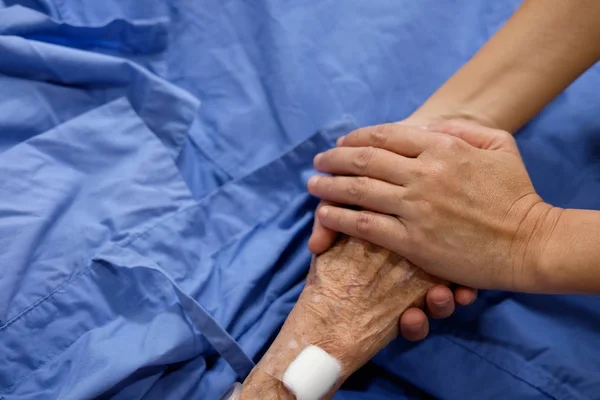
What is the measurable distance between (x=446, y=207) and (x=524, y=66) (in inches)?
13.0

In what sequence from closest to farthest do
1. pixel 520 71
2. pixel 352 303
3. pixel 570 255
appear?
1. pixel 570 255
2. pixel 352 303
3. pixel 520 71

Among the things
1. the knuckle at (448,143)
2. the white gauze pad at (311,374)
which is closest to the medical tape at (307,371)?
the white gauze pad at (311,374)

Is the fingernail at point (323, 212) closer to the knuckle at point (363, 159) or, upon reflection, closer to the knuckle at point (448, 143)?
A: the knuckle at point (363, 159)

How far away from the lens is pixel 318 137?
98 cm

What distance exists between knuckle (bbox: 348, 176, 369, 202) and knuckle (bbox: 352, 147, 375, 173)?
0.05ft

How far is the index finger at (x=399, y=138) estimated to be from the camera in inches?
32.3

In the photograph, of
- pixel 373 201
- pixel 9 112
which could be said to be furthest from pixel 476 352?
pixel 9 112

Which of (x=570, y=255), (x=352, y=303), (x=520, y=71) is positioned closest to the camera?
(x=570, y=255)

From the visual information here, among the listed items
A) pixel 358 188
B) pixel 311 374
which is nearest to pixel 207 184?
pixel 358 188

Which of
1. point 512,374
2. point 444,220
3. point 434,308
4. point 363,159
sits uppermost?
point 363,159

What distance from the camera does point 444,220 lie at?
770 millimetres

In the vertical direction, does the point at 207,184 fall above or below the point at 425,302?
above

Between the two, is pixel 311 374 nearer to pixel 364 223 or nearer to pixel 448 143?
pixel 364 223

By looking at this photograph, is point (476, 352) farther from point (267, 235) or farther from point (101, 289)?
point (101, 289)
